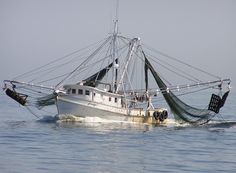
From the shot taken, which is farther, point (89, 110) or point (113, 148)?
point (89, 110)

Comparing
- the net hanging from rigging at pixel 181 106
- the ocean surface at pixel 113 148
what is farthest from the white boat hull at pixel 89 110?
the net hanging from rigging at pixel 181 106

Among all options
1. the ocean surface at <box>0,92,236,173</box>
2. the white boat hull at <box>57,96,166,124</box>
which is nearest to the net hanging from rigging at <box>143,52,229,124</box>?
the ocean surface at <box>0,92,236,173</box>

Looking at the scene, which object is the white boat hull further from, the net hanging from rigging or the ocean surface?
the net hanging from rigging

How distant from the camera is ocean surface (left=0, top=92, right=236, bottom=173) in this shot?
3282cm

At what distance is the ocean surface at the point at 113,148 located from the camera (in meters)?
32.8

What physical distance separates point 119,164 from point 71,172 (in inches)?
163

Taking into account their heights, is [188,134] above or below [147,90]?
below

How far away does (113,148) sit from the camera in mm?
41375

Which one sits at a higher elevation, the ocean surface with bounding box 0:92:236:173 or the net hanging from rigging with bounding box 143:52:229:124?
the net hanging from rigging with bounding box 143:52:229:124

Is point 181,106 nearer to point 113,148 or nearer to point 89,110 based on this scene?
point 89,110

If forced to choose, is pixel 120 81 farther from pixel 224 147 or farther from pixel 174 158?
pixel 174 158

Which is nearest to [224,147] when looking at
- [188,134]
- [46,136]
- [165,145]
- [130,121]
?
[165,145]

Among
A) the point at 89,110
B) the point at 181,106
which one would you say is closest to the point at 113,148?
the point at 89,110

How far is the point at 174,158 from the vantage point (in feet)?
124
